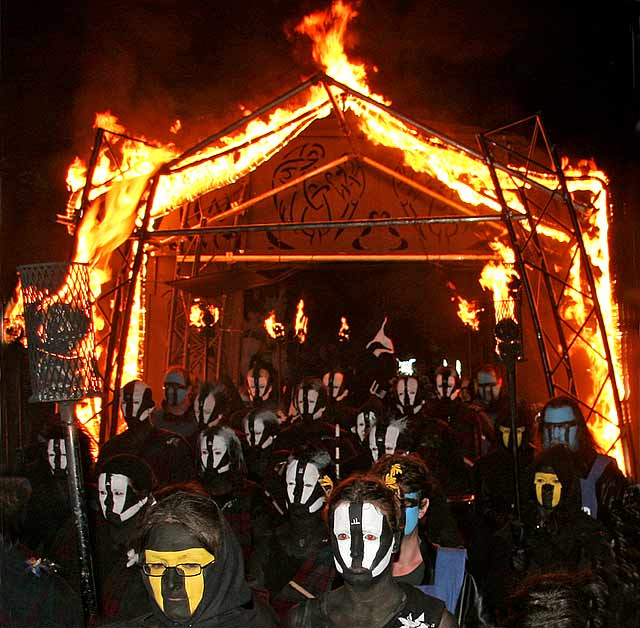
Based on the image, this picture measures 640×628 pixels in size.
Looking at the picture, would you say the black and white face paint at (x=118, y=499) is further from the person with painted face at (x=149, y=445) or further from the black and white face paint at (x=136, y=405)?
the black and white face paint at (x=136, y=405)

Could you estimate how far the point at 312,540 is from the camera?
224 inches

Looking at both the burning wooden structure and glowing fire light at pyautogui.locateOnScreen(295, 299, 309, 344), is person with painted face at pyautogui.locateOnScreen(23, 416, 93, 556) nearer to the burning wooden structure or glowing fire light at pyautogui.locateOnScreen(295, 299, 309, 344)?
the burning wooden structure

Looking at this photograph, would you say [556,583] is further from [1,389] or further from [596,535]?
[1,389]

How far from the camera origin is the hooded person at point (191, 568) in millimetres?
3248

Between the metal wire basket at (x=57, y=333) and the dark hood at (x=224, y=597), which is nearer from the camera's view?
the dark hood at (x=224, y=597)

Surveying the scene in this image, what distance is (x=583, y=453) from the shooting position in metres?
7.00

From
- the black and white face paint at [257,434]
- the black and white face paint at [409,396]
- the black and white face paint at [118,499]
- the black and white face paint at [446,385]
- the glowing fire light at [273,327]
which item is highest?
the glowing fire light at [273,327]

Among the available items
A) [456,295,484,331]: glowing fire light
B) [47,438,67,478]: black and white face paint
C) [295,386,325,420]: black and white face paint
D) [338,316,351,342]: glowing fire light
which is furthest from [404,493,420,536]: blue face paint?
[338,316,351,342]: glowing fire light

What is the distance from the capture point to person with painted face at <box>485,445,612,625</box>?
517cm

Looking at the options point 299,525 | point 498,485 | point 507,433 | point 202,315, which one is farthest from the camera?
point 202,315

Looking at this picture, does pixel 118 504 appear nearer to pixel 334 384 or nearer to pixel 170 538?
pixel 170 538

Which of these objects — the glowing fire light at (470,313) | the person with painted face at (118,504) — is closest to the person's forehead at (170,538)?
the person with painted face at (118,504)

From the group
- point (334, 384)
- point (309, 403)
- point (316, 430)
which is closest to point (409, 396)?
point (309, 403)

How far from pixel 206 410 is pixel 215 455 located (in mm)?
2477
